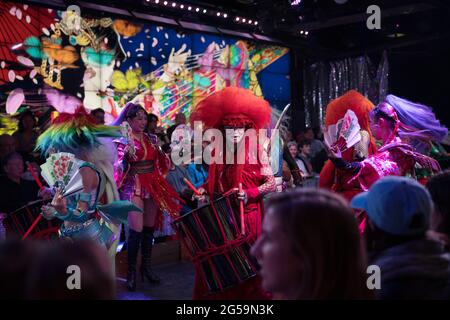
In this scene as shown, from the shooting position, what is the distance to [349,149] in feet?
16.1

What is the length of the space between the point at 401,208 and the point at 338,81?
38.3 feet

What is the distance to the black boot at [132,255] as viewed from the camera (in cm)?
537

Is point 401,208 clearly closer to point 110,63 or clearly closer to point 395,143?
point 395,143

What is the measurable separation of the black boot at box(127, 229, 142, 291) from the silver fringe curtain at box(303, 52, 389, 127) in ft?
27.6

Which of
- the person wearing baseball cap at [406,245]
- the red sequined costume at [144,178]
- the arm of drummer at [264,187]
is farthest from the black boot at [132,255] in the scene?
the person wearing baseball cap at [406,245]

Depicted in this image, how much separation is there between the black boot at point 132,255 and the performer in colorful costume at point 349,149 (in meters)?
1.92

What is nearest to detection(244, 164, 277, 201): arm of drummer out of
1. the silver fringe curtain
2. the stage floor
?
the stage floor

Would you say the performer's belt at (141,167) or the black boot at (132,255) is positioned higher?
the performer's belt at (141,167)

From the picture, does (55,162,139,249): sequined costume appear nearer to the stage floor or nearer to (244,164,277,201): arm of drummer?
(244,164,277,201): arm of drummer

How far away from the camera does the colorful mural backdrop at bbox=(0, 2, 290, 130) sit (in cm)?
827

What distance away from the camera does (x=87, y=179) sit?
3764 millimetres

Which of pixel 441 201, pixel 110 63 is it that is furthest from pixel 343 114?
pixel 110 63

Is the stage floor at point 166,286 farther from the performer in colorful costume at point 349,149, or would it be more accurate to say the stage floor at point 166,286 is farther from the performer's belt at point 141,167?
the performer in colorful costume at point 349,149
